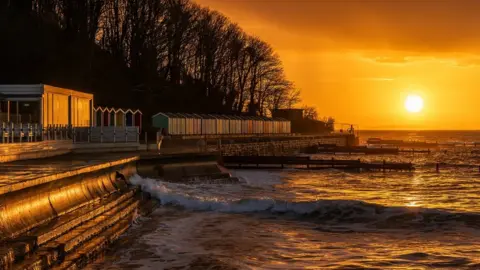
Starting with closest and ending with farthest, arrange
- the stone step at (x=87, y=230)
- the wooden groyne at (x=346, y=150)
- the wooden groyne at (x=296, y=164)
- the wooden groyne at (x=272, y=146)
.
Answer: the stone step at (x=87, y=230), the wooden groyne at (x=296, y=164), the wooden groyne at (x=272, y=146), the wooden groyne at (x=346, y=150)

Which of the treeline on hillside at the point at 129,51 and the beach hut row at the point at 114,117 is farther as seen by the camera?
the treeline on hillside at the point at 129,51

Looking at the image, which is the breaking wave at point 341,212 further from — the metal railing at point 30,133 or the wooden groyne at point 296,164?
the wooden groyne at point 296,164

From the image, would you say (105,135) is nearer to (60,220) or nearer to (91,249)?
(60,220)

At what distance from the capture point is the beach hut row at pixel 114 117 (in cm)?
4617

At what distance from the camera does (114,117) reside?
49281mm

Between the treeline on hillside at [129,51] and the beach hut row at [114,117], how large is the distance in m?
14.0

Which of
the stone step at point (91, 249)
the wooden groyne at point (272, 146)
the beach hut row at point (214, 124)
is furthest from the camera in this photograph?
the wooden groyne at point (272, 146)

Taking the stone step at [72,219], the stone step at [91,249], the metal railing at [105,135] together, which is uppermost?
the metal railing at [105,135]

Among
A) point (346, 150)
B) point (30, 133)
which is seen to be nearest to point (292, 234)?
point (30, 133)

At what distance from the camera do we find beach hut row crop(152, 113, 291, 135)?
6394 centimetres

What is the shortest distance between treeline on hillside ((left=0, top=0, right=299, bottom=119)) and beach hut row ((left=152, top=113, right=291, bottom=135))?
694 cm

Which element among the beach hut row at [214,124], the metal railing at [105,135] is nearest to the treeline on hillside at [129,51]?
the beach hut row at [214,124]

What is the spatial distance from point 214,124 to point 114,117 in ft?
100

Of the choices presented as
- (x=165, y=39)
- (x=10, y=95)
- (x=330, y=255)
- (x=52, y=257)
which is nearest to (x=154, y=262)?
(x=52, y=257)
